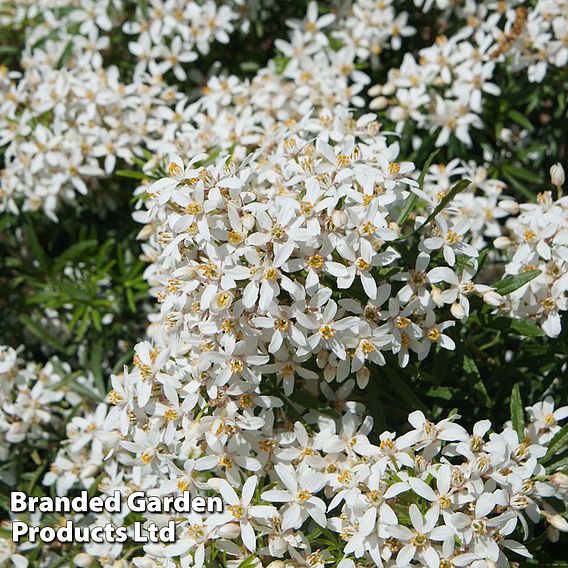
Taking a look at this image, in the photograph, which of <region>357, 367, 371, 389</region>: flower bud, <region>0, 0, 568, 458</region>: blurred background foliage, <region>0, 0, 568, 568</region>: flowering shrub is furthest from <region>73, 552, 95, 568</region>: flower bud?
<region>357, 367, 371, 389</region>: flower bud

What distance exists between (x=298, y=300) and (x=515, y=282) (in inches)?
29.3

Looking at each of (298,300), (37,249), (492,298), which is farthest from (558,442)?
(37,249)

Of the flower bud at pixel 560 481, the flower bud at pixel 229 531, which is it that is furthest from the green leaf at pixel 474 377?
the flower bud at pixel 229 531

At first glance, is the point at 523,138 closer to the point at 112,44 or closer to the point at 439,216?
the point at 439,216

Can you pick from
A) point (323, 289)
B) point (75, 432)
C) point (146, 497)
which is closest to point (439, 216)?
point (323, 289)

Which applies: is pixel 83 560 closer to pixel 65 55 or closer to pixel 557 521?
pixel 557 521

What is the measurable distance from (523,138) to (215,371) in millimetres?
2259

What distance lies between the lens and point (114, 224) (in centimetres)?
379

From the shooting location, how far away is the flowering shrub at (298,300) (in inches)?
82.5

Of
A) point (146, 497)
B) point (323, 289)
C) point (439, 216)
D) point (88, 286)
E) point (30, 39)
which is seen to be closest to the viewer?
point (323, 289)

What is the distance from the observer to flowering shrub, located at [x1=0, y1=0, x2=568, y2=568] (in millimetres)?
2096

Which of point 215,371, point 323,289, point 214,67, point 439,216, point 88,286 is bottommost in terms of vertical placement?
point 215,371

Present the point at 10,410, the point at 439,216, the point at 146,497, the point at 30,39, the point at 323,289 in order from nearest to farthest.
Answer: the point at 323,289
the point at 439,216
the point at 146,497
the point at 10,410
the point at 30,39

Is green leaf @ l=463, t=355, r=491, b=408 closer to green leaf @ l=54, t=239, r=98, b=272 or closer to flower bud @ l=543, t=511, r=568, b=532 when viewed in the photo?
flower bud @ l=543, t=511, r=568, b=532
